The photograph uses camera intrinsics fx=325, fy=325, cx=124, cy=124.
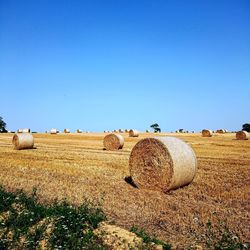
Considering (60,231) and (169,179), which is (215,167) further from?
(60,231)

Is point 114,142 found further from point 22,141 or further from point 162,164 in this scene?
point 162,164

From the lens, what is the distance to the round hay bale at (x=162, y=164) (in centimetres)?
1029

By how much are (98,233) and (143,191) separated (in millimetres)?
4175

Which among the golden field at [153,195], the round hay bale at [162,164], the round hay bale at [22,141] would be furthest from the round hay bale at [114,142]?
the round hay bale at [162,164]

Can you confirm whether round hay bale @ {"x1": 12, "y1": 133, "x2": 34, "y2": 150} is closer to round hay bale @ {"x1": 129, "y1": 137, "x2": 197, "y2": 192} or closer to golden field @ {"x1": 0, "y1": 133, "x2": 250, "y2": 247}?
golden field @ {"x1": 0, "y1": 133, "x2": 250, "y2": 247}

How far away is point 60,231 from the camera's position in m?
5.99

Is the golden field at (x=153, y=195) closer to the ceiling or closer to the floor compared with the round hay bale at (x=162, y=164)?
closer to the floor

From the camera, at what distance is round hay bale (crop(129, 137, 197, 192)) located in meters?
10.3

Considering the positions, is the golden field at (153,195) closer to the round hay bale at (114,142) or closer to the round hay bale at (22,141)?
the round hay bale at (22,141)

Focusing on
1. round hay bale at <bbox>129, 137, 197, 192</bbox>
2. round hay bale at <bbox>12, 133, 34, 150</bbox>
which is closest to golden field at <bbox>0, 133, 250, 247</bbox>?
round hay bale at <bbox>129, 137, 197, 192</bbox>

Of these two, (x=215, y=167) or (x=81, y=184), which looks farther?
(x=215, y=167)

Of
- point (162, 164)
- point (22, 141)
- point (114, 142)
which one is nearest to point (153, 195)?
point (162, 164)

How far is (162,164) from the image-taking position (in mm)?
10523

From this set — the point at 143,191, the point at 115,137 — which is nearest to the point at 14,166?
the point at 143,191
